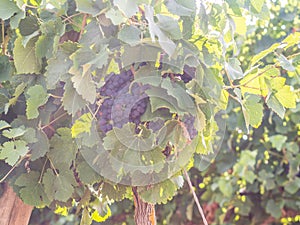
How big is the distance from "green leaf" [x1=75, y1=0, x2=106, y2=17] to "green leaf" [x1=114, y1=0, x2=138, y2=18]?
0.04 m

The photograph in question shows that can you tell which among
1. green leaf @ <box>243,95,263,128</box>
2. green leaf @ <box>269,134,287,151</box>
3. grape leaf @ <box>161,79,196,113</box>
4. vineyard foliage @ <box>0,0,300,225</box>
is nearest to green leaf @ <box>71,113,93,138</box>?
vineyard foliage @ <box>0,0,300,225</box>

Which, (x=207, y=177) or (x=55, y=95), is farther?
(x=207, y=177)

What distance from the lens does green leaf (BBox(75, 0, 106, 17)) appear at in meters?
0.58

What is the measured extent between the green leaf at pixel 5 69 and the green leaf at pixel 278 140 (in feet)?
3.53

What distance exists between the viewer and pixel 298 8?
1.74 m

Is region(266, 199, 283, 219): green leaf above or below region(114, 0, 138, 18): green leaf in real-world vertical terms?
below

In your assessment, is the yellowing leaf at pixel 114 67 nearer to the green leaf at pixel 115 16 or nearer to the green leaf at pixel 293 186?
the green leaf at pixel 115 16

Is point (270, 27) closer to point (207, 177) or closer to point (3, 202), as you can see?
point (207, 177)

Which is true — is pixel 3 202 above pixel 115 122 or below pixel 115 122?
below

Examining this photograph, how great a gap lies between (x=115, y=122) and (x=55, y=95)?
0.11m

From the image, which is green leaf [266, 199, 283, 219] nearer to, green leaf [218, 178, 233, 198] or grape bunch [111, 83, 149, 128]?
green leaf [218, 178, 233, 198]

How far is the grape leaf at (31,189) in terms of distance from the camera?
0.68 m

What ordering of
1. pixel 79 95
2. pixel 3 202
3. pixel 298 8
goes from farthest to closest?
pixel 298 8, pixel 3 202, pixel 79 95

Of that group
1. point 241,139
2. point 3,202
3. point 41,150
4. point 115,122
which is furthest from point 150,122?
point 241,139
